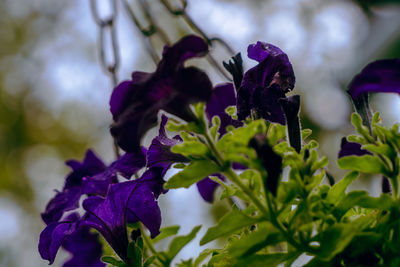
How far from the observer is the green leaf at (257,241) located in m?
0.39

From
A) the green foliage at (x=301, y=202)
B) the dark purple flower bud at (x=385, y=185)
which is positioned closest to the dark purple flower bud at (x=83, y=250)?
the green foliage at (x=301, y=202)

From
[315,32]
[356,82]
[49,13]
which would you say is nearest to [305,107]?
[315,32]

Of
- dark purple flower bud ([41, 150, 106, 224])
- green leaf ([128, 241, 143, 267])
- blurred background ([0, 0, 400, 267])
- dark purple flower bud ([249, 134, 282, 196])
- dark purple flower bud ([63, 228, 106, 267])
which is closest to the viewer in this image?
dark purple flower bud ([249, 134, 282, 196])

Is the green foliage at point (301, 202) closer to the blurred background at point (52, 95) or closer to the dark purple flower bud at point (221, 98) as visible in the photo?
the dark purple flower bud at point (221, 98)

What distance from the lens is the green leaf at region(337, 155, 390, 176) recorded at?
40cm

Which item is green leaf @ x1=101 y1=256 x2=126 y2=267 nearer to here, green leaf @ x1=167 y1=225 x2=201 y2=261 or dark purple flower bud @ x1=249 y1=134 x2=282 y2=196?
green leaf @ x1=167 y1=225 x2=201 y2=261

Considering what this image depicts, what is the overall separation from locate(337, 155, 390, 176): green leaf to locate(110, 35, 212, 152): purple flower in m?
0.14

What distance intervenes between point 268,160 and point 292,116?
133 millimetres

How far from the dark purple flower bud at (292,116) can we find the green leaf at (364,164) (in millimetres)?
75

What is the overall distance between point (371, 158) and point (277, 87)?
0.14 m

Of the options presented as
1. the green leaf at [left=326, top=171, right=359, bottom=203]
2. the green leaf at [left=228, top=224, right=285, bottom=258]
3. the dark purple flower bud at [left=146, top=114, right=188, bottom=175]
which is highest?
the dark purple flower bud at [left=146, top=114, right=188, bottom=175]

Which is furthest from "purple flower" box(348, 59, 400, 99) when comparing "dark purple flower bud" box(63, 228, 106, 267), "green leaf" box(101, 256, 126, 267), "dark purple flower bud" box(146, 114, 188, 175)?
"dark purple flower bud" box(63, 228, 106, 267)

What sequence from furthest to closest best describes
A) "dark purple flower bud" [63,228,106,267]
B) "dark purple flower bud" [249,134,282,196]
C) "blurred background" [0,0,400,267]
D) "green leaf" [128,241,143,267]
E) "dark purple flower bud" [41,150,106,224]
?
"blurred background" [0,0,400,267], "dark purple flower bud" [63,228,106,267], "dark purple flower bud" [41,150,106,224], "green leaf" [128,241,143,267], "dark purple flower bud" [249,134,282,196]

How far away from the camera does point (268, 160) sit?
14.0 inches
